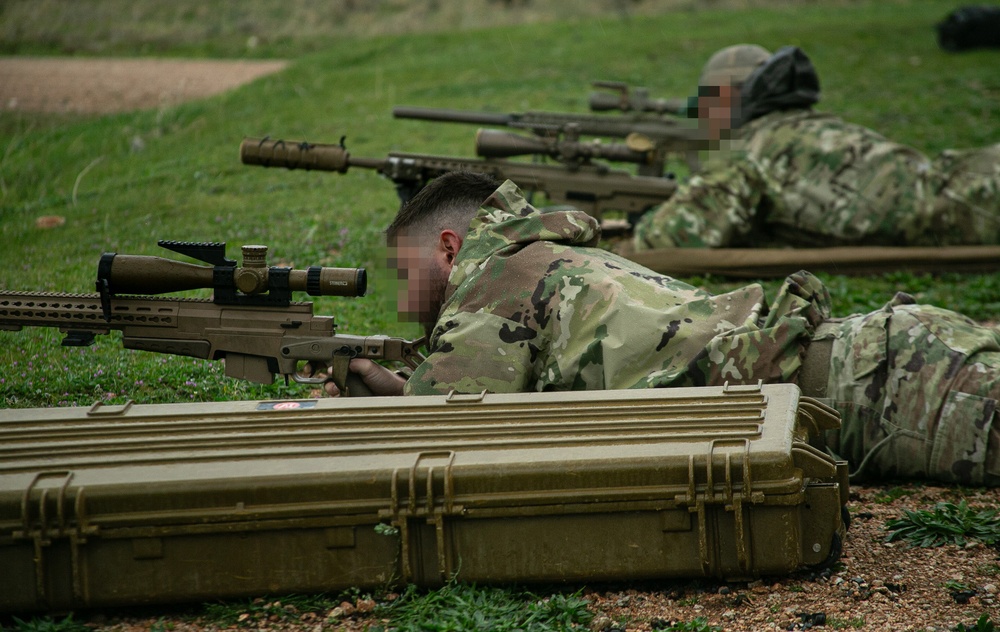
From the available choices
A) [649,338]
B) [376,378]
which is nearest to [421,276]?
[376,378]

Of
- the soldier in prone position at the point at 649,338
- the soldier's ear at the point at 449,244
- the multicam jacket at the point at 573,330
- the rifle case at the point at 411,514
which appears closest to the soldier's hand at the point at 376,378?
the soldier in prone position at the point at 649,338

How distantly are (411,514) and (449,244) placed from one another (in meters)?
1.55

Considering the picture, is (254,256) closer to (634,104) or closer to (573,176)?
(573,176)

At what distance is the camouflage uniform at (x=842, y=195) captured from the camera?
26.5ft

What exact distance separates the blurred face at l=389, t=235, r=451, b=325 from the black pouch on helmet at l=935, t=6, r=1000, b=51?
590 inches

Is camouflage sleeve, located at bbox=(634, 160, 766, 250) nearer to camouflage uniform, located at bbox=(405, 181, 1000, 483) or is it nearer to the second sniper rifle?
the second sniper rifle

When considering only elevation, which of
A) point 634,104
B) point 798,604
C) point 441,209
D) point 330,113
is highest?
point 330,113

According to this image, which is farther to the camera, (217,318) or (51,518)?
(217,318)

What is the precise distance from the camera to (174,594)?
10.8ft

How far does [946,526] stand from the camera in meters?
3.80

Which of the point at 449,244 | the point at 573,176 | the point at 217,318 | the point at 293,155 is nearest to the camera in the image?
the point at 217,318

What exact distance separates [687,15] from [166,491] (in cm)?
1886

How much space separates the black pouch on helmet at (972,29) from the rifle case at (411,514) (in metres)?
15.6

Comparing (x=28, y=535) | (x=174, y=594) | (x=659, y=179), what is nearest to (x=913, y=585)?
(x=174, y=594)
